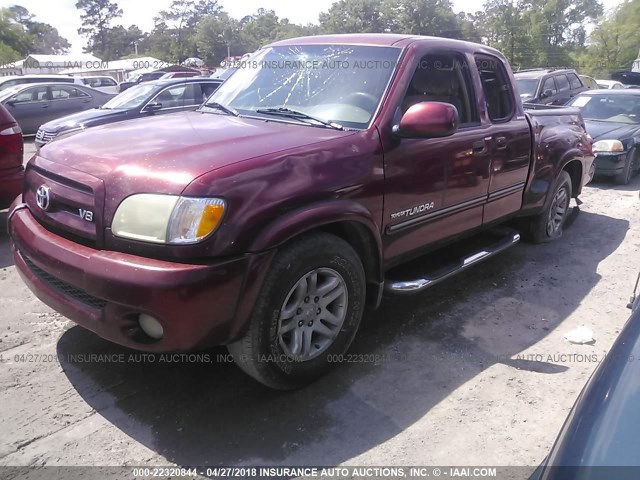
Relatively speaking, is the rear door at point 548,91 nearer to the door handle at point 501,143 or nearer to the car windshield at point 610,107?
the car windshield at point 610,107

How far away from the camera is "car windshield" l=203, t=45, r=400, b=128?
3.41 metres

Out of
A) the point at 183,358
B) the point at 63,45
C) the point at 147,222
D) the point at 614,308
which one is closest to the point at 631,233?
the point at 614,308

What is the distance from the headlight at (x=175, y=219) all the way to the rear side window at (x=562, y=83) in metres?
12.9

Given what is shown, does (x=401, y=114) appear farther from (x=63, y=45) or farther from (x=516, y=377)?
(x=63, y=45)

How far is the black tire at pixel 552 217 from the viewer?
545 centimetres

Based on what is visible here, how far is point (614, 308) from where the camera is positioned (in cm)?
424

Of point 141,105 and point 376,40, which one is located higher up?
point 376,40

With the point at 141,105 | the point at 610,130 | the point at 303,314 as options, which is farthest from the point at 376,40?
the point at 141,105

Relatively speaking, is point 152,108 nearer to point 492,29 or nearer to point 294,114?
point 294,114

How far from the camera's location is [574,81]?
1399 cm

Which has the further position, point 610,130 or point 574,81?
point 574,81

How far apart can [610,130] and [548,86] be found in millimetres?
4226

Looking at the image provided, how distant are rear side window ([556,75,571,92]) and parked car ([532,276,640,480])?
515 inches

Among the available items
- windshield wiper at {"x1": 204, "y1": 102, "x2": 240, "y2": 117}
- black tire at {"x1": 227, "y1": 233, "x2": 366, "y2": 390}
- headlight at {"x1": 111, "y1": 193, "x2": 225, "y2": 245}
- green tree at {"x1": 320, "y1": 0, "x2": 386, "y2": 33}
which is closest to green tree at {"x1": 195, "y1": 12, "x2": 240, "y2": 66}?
green tree at {"x1": 320, "y1": 0, "x2": 386, "y2": 33}
